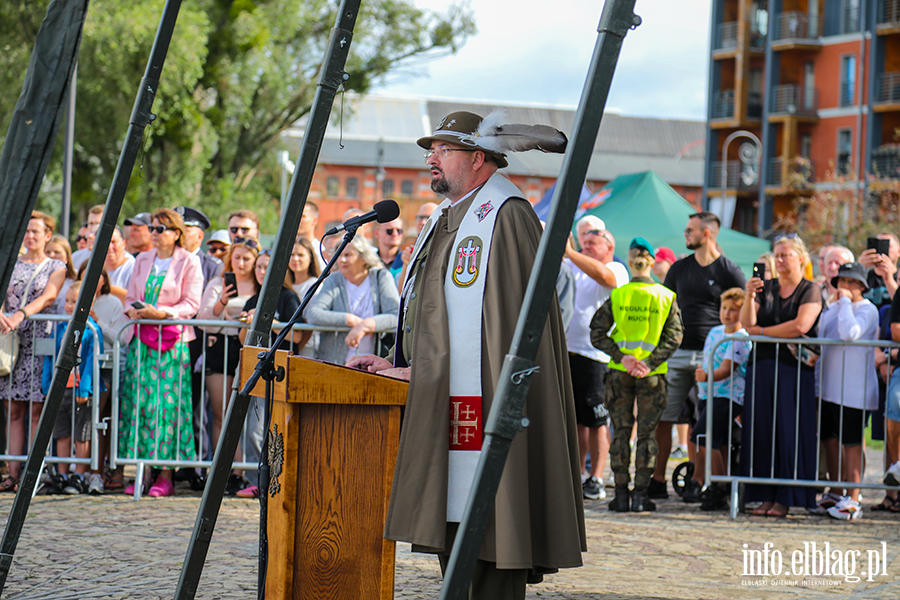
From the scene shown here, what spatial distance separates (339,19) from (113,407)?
454 centimetres

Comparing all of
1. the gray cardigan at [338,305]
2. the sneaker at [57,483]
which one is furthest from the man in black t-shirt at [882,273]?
the sneaker at [57,483]

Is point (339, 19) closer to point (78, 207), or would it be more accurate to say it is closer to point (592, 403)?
point (592, 403)

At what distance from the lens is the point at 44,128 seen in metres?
3.63

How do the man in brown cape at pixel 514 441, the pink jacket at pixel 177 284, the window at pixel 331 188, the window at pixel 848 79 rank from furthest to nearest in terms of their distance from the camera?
the window at pixel 331 188, the window at pixel 848 79, the pink jacket at pixel 177 284, the man in brown cape at pixel 514 441

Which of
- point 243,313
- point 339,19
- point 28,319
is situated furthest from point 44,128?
point 28,319

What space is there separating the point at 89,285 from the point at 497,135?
2.11m

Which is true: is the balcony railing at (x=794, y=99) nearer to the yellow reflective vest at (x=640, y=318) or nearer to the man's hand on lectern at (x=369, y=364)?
the yellow reflective vest at (x=640, y=318)

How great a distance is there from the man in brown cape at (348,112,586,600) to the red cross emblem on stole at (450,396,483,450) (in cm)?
3

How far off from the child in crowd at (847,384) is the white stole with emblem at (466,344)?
4.90 metres

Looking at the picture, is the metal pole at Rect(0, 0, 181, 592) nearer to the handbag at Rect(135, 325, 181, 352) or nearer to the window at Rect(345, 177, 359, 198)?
the handbag at Rect(135, 325, 181, 352)

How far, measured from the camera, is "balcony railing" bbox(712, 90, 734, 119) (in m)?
48.1

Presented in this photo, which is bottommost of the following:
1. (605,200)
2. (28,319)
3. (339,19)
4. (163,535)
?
(163,535)

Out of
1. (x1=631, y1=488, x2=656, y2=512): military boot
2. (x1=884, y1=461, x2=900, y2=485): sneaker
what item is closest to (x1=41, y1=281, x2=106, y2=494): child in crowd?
(x1=631, y1=488, x2=656, y2=512): military boot

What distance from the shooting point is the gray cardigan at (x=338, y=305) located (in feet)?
25.7
